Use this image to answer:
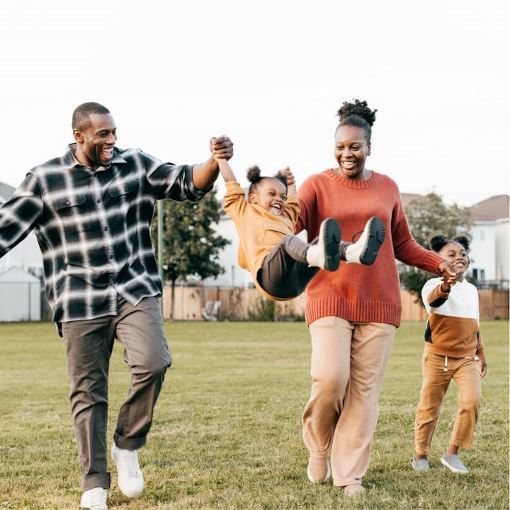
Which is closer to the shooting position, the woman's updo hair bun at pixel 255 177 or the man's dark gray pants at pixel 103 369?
the man's dark gray pants at pixel 103 369

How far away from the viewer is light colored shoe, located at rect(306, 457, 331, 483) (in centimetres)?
683

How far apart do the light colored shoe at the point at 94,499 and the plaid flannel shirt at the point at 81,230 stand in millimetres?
1144

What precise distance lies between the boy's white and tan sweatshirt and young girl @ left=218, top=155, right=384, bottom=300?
6.34 ft

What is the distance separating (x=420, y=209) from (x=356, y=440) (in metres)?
56.7

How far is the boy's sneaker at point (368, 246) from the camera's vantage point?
5583 millimetres

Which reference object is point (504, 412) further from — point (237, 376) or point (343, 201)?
point (237, 376)

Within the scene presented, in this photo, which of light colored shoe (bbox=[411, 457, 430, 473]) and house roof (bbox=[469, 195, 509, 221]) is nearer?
light colored shoe (bbox=[411, 457, 430, 473])

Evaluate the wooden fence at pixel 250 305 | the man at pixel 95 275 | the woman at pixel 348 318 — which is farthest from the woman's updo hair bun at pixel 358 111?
the wooden fence at pixel 250 305

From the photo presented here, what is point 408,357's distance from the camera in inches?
926

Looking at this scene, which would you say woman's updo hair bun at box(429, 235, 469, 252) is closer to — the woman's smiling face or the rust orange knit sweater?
the rust orange knit sweater

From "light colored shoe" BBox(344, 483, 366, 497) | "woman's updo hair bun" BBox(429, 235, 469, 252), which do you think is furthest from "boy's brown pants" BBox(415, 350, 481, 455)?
"light colored shoe" BBox(344, 483, 366, 497)

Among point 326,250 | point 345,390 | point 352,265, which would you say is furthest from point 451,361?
point 326,250

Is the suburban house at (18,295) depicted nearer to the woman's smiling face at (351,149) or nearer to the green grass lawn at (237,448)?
the green grass lawn at (237,448)

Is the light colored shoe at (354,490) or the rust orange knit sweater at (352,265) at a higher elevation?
the rust orange knit sweater at (352,265)
